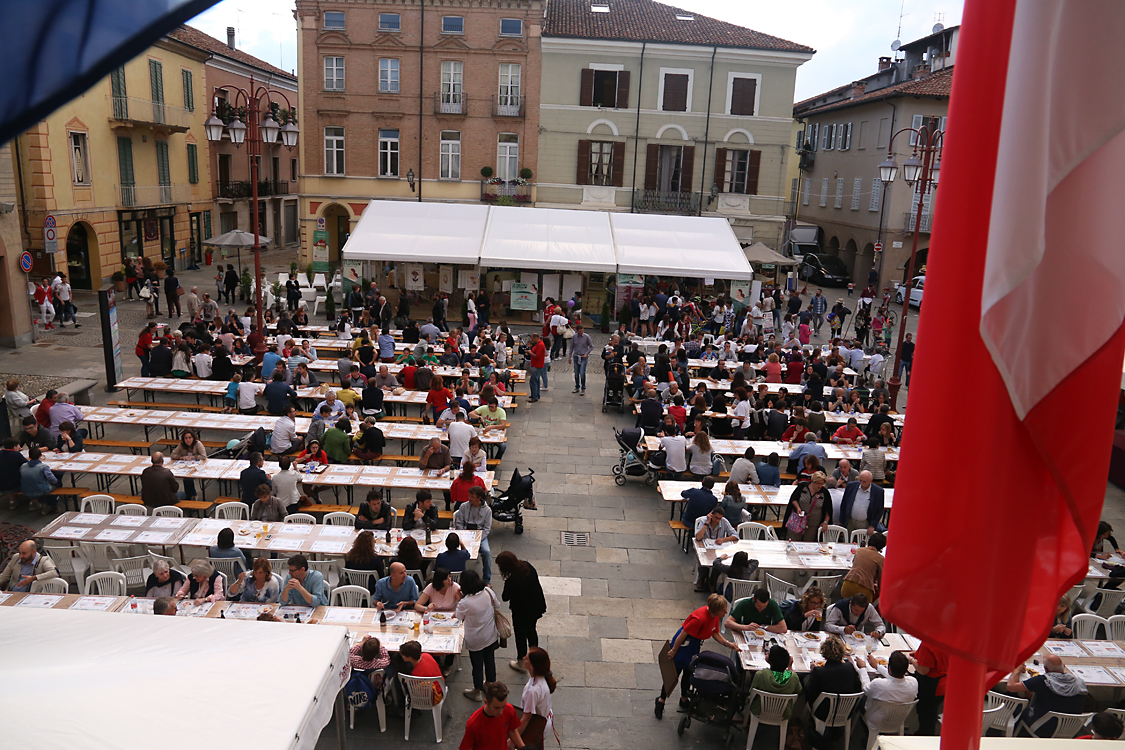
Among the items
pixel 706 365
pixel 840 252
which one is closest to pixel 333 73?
pixel 706 365

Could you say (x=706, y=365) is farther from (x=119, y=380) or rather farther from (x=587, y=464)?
(x=119, y=380)

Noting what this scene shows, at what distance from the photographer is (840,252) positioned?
4150 cm

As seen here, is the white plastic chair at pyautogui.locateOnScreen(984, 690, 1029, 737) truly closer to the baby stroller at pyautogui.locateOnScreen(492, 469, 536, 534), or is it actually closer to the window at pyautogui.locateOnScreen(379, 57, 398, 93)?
the baby stroller at pyautogui.locateOnScreen(492, 469, 536, 534)

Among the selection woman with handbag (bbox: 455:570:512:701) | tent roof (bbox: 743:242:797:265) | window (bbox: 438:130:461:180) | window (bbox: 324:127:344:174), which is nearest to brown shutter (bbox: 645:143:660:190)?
tent roof (bbox: 743:242:797:265)

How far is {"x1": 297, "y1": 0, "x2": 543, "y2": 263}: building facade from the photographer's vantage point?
29766 mm

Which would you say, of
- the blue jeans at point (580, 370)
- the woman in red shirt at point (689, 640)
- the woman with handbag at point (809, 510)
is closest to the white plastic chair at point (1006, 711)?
the woman in red shirt at point (689, 640)

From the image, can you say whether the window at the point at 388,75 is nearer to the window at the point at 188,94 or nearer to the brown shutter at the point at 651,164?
the brown shutter at the point at 651,164

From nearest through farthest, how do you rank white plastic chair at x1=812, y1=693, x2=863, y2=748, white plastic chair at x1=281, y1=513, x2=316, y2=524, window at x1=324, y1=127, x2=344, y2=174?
white plastic chair at x1=812, y1=693, x2=863, y2=748, white plastic chair at x1=281, y1=513, x2=316, y2=524, window at x1=324, y1=127, x2=344, y2=174

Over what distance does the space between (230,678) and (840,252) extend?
133 feet

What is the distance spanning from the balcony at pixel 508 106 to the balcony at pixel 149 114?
42.7ft

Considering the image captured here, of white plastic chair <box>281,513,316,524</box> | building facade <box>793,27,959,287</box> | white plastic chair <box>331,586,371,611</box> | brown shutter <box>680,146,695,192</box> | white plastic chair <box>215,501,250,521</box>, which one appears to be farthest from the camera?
building facade <box>793,27,959,287</box>

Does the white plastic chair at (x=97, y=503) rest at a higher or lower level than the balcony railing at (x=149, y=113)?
lower

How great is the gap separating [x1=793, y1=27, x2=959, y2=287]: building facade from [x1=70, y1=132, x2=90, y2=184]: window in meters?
29.4

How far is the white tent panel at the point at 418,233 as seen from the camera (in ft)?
76.9
